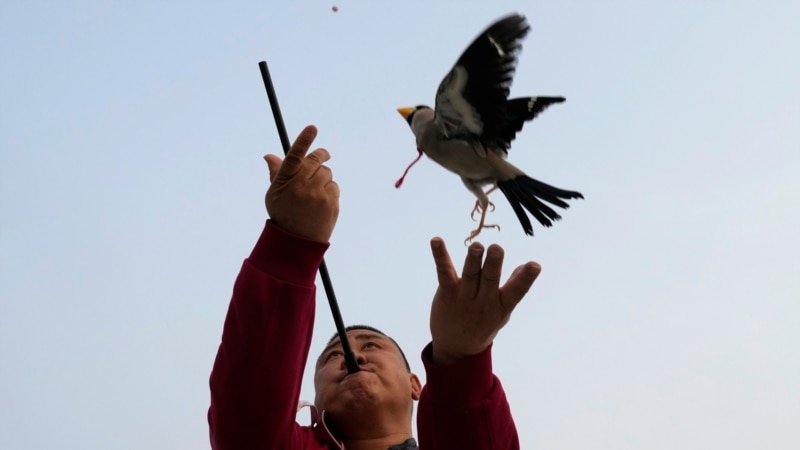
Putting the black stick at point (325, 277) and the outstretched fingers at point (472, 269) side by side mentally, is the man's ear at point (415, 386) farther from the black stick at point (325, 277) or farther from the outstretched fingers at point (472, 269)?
the outstretched fingers at point (472, 269)

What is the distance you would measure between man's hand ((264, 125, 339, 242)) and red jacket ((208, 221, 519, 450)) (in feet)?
0.15

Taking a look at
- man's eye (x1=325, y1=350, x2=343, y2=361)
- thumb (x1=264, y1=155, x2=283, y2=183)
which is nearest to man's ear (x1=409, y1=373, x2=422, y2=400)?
man's eye (x1=325, y1=350, x2=343, y2=361)

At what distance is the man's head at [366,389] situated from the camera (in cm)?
290

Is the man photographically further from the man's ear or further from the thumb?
the man's ear

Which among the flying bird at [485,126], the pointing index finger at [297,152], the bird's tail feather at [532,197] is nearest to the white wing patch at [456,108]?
the flying bird at [485,126]

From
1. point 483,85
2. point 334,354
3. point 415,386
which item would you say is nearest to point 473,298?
point 483,85

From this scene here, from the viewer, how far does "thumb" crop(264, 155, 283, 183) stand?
2594mm

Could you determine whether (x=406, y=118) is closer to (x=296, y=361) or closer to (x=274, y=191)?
(x=274, y=191)

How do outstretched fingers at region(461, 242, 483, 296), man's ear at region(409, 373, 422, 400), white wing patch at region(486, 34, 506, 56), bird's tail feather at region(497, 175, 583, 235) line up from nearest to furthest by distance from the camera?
white wing patch at region(486, 34, 506, 56)
bird's tail feather at region(497, 175, 583, 235)
outstretched fingers at region(461, 242, 483, 296)
man's ear at region(409, 373, 422, 400)

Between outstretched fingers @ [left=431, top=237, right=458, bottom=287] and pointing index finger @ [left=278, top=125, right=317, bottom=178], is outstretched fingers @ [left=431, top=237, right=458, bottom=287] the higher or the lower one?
the lower one

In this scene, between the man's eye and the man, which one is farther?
the man's eye

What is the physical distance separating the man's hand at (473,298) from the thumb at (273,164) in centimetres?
58

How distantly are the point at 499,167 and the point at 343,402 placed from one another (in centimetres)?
117

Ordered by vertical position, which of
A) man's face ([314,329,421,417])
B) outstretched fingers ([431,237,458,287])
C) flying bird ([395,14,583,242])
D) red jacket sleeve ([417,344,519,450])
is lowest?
red jacket sleeve ([417,344,519,450])
